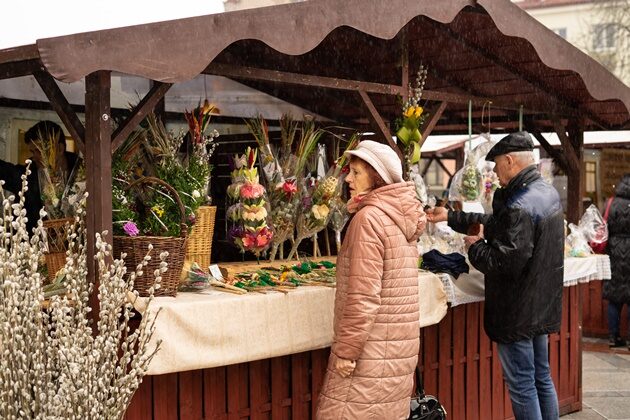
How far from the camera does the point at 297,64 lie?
21.2 feet

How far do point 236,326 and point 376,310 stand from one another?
72cm

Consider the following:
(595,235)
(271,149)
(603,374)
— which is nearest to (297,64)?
(271,149)

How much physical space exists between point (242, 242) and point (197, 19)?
1673 mm

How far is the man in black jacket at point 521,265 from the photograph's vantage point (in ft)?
15.1

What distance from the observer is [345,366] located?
3717 mm

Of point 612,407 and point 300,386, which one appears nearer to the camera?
point 300,386

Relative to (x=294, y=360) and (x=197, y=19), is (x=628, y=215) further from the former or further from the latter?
(x=197, y=19)

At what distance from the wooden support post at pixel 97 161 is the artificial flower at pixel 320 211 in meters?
1.95

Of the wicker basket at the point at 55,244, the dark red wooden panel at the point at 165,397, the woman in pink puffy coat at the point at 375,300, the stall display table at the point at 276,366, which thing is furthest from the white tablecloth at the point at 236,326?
the wicker basket at the point at 55,244

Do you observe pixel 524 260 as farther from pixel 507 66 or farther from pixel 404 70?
pixel 507 66

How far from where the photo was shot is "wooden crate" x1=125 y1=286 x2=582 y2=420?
3.98 metres

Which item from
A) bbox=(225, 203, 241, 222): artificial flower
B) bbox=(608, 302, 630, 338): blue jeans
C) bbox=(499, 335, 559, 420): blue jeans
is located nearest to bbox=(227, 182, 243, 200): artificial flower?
bbox=(225, 203, 241, 222): artificial flower

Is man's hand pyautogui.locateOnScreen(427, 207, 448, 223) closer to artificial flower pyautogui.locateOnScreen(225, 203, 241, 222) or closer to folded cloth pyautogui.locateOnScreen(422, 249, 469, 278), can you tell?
folded cloth pyautogui.locateOnScreen(422, 249, 469, 278)

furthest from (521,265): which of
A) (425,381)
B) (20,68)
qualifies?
(20,68)
